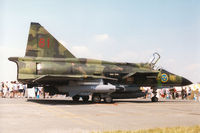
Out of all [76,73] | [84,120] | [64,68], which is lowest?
[84,120]

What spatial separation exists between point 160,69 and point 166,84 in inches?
51.0

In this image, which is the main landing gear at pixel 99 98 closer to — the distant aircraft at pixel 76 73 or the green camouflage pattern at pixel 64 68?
the distant aircraft at pixel 76 73

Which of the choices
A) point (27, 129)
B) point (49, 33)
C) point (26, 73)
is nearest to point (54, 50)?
point (49, 33)

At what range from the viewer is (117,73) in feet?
58.6

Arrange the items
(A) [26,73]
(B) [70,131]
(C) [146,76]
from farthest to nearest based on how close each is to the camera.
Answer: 1. (C) [146,76]
2. (A) [26,73]
3. (B) [70,131]

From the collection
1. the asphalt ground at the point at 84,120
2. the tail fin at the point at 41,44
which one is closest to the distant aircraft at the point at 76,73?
the tail fin at the point at 41,44

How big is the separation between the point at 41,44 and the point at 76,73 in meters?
3.29

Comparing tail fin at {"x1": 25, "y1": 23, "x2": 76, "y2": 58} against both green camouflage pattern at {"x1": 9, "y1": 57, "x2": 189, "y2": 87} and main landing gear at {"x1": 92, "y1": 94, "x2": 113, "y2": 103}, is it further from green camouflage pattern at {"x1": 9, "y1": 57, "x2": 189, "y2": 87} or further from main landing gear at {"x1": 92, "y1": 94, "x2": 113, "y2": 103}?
main landing gear at {"x1": 92, "y1": 94, "x2": 113, "y2": 103}

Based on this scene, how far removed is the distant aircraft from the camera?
52.2 ft

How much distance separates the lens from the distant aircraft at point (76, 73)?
15.9m

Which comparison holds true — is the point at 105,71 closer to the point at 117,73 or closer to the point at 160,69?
the point at 117,73

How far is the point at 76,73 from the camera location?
16719 mm

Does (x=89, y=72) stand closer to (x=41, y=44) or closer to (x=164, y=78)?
(x=41, y=44)

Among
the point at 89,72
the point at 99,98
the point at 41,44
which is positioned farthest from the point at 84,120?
the point at 41,44
